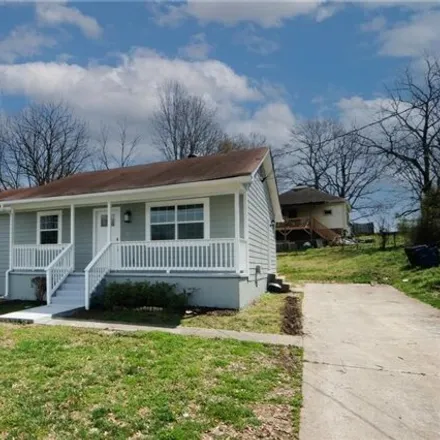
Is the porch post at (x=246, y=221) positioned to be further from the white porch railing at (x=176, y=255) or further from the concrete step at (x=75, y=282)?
the concrete step at (x=75, y=282)

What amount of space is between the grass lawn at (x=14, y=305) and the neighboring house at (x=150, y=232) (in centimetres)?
44

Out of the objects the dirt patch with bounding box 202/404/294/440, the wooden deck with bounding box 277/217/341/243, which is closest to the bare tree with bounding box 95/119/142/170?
the wooden deck with bounding box 277/217/341/243

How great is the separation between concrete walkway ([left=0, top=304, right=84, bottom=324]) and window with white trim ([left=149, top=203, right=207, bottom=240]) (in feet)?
9.77

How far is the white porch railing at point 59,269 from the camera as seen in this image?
1075cm

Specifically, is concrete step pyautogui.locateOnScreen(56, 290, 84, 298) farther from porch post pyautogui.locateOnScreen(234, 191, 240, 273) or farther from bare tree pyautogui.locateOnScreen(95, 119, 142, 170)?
bare tree pyautogui.locateOnScreen(95, 119, 142, 170)

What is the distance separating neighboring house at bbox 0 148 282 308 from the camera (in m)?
9.95

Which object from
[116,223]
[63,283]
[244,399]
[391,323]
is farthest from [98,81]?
[244,399]

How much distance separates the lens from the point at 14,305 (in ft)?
36.1

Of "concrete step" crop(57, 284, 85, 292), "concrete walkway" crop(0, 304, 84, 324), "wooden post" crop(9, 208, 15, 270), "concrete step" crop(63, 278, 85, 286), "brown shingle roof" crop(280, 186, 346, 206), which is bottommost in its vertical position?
"concrete walkway" crop(0, 304, 84, 324)

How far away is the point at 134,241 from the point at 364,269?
1229 centimetres

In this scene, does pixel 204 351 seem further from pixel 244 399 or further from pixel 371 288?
pixel 371 288

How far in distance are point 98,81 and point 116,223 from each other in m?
12.1

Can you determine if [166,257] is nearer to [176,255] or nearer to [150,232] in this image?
[176,255]

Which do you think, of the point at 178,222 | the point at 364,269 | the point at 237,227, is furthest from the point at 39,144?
the point at 237,227
